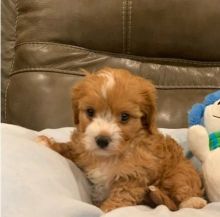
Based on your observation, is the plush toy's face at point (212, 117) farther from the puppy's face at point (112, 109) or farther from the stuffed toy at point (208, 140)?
the puppy's face at point (112, 109)

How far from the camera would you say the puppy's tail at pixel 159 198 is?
127 centimetres

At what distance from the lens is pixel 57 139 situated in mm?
1577

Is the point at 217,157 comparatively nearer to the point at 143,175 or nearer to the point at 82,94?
the point at 143,175

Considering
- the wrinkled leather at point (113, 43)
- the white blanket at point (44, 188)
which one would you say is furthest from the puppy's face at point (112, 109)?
the wrinkled leather at point (113, 43)

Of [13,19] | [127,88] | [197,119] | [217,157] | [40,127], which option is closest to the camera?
[127,88]

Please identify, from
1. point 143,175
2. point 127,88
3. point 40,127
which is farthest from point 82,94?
point 40,127

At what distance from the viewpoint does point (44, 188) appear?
1135 millimetres

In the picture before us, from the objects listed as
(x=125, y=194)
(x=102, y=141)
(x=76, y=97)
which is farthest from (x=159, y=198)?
(x=76, y=97)

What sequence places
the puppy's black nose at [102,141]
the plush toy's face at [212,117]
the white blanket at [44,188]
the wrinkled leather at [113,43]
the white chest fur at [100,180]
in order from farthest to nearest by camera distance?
the wrinkled leather at [113,43], the plush toy's face at [212,117], the white chest fur at [100,180], the puppy's black nose at [102,141], the white blanket at [44,188]

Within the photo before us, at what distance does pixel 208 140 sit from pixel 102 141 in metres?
0.37

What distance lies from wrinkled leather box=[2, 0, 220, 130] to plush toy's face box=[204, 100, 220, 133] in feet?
1.41

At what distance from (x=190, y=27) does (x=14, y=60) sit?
0.72 meters

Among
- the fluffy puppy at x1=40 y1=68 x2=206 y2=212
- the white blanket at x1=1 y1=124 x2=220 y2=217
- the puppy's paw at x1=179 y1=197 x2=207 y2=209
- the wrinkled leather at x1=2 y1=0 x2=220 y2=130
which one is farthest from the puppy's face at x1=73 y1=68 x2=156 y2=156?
the wrinkled leather at x1=2 y1=0 x2=220 y2=130

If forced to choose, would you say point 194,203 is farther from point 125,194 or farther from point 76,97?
point 76,97
